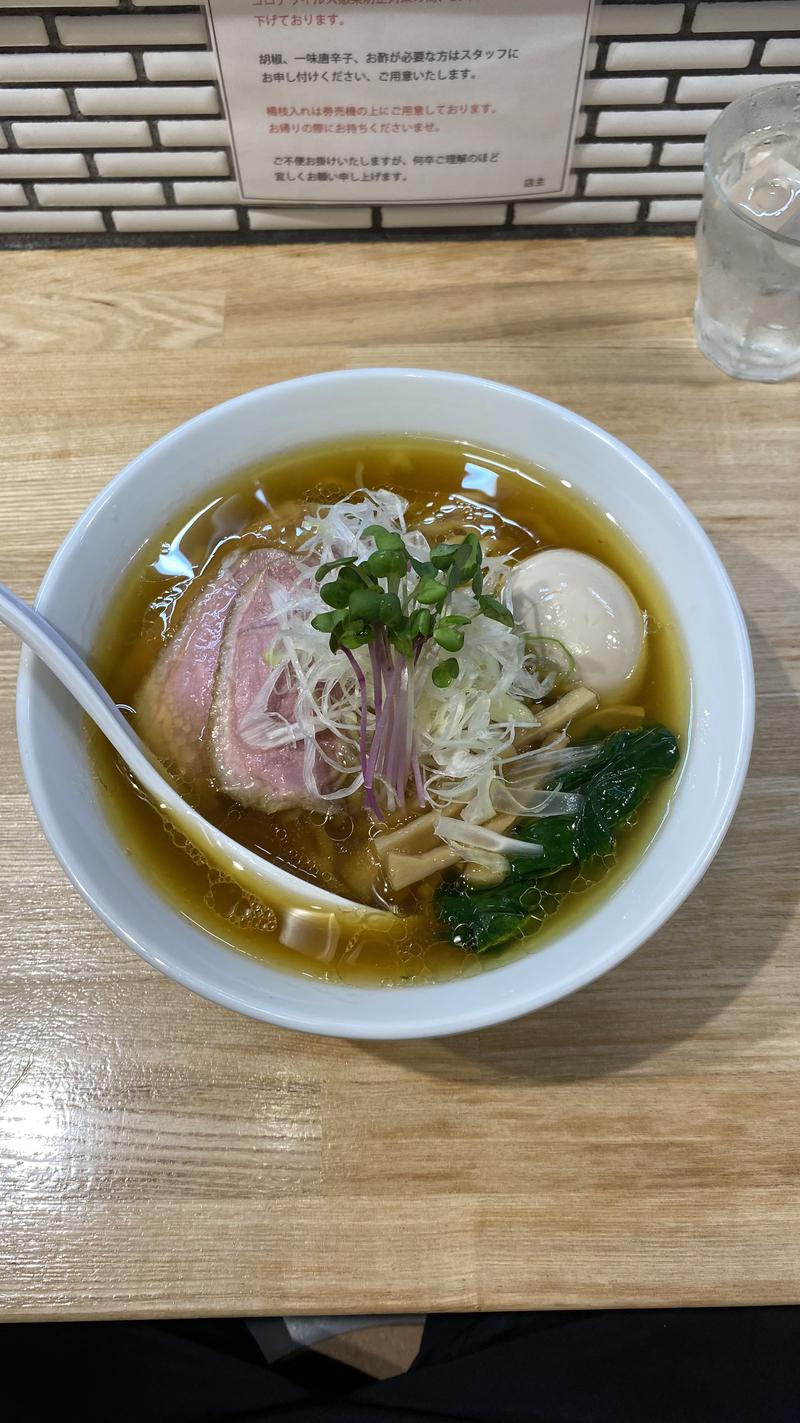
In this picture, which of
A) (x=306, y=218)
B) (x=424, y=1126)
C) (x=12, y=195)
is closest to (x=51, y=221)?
(x=12, y=195)

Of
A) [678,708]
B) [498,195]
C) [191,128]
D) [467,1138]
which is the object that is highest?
[191,128]

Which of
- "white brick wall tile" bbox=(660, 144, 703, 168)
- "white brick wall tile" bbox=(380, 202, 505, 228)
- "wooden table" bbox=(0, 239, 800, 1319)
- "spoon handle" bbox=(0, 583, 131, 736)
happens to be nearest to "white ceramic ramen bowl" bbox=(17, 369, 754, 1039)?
"spoon handle" bbox=(0, 583, 131, 736)

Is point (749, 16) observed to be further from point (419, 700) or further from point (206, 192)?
point (419, 700)

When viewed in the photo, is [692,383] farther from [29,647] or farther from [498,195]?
[29,647]

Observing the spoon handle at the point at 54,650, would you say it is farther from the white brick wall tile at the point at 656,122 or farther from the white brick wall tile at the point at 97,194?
the white brick wall tile at the point at 656,122

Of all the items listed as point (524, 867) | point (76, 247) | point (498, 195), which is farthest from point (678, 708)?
point (76, 247)

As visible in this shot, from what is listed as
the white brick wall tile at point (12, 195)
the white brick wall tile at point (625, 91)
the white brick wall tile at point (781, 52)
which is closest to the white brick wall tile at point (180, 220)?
the white brick wall tile at point (12, 195)
